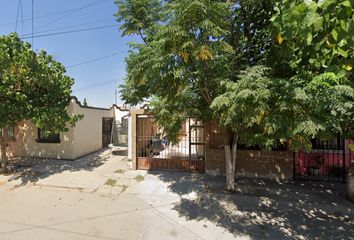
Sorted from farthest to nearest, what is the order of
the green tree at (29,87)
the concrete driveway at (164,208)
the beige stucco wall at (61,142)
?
the beige stucco wall at (61,142), the green tree at (29,87), the concrete driveway at (164,208)

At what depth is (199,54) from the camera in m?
3.88

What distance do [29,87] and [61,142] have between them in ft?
11.7

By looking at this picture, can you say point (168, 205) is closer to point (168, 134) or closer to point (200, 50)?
point (168, 134)

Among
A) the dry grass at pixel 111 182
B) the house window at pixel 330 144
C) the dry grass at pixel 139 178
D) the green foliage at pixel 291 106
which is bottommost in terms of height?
the dry grass at pixel 111 182

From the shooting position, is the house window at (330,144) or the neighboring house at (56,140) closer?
the house window at (330,144)

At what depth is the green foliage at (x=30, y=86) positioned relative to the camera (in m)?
6.79

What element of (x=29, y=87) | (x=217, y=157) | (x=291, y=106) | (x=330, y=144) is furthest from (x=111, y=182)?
(x=330, y=144)

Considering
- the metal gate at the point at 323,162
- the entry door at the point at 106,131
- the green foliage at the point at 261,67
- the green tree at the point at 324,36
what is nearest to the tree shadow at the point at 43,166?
the entry door at the point at 106,131

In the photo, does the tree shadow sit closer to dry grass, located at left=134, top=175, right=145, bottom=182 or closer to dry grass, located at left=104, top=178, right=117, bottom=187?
dry grass, located at left=104, top=178, right=117, bottom=187

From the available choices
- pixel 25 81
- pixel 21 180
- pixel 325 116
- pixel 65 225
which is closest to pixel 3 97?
pixel 25 81

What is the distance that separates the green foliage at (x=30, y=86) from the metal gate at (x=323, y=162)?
857cm

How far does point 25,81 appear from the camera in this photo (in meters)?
7.04

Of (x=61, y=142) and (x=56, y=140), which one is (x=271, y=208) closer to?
(x=61, y=142)

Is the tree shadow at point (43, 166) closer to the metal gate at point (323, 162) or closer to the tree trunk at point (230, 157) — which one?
the tree trunk at point (230, 157)
